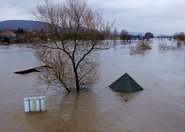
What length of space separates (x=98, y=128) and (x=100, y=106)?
330 cm

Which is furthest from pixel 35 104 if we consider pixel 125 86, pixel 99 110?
pixel 125 86

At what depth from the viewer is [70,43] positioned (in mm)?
16391

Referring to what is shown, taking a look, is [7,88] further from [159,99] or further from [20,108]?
[159,99]

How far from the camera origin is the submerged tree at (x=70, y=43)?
15586mm

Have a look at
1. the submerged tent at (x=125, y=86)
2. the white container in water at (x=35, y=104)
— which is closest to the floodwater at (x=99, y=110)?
the white container in water at (x=35, y=104)

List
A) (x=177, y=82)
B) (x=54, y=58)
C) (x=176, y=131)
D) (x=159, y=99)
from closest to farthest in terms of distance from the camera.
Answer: (x=176, y=131)
(x=159, y=99)
(x=54, y=58)
(x=177, y=82)

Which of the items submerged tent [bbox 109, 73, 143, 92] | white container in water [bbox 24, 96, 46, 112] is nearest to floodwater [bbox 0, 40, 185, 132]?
white container in water [bbox 24, 96, 46, 112]

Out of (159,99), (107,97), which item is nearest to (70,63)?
(107,97)

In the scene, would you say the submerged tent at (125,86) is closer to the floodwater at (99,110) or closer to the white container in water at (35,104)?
the floodwater at (99,110)

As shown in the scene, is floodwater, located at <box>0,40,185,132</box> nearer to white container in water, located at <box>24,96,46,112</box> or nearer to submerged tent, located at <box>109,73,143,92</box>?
white container in water, located at <box>24,96,46,112</box>

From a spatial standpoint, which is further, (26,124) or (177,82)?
(177,82)

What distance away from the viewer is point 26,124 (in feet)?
37.2

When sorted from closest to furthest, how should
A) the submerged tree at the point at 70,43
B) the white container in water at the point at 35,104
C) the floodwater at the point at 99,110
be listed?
the floodwater at the point at 99,110, the white container in water at the point at 35,104, the submerged tree at the point at 70,43

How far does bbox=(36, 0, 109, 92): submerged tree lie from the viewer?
15.6m
